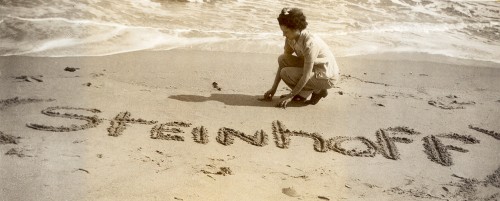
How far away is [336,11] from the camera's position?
8773mm

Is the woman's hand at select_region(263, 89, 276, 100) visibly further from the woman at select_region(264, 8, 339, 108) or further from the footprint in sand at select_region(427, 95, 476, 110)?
the footprint in sand at select_region(427, 95, 476, 110)

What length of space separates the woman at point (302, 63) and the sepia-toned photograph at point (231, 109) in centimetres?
1

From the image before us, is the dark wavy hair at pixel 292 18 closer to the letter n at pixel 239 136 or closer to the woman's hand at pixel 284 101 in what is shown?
the woman's hand at pixel 284 101

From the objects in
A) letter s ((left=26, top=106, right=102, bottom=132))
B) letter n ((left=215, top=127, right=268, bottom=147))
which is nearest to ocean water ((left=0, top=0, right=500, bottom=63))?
letter s ((left=26, top=106, right=102, bottom=132))

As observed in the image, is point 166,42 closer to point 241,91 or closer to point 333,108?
point 241,91

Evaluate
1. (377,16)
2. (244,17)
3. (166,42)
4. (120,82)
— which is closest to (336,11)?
(377,16)

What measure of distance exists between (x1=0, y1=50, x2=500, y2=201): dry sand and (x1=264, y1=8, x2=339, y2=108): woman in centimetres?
18

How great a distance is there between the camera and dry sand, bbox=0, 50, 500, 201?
2805mm

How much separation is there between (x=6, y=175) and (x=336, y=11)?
703 centimetres

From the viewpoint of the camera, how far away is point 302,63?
4422 millimetres

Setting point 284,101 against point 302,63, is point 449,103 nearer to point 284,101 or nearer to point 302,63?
point 302,63

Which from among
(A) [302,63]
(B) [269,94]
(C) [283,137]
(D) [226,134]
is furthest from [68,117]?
(A) [302,63]

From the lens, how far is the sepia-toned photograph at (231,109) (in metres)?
2.88

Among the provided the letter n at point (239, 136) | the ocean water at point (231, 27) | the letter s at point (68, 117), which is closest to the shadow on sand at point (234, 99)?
the letter n at point (239, 136)
